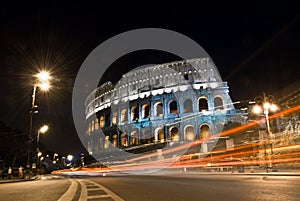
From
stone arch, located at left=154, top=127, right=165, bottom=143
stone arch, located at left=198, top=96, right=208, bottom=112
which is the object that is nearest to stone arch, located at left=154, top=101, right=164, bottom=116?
stone arch, located at left=154, top=127, right=165, bottom=143

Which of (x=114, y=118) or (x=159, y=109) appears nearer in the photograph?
(x=159, y=109)

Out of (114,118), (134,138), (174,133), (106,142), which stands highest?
(114,118)

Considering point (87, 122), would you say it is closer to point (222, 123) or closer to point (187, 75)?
point (187, 75)

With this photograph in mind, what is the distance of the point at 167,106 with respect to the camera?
58156 mm

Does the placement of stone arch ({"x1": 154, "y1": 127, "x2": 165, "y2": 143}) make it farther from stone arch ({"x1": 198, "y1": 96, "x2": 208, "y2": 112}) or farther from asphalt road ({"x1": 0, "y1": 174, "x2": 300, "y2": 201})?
asphalt road ({"x1": 0, "y1": 174, "x2": 300, "y2": 201})

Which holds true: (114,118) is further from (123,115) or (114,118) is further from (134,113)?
(134,113)

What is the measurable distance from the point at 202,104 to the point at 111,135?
2246cm

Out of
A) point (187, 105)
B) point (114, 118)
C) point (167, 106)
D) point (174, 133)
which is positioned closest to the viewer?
point (174, 133)

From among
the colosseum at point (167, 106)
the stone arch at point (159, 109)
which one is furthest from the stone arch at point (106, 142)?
the stone arch at point (159, 109)

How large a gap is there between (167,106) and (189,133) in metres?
7.07

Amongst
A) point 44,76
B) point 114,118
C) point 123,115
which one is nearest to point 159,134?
point 123,115

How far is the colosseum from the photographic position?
54344mm

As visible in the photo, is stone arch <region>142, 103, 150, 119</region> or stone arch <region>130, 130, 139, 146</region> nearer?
stone arch <region>130, 130, 139, 146</region>

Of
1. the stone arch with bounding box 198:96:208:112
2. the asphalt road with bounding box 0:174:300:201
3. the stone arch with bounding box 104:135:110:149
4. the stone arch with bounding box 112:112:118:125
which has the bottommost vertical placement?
the asphalt road with bounding box 0:174:300:201
